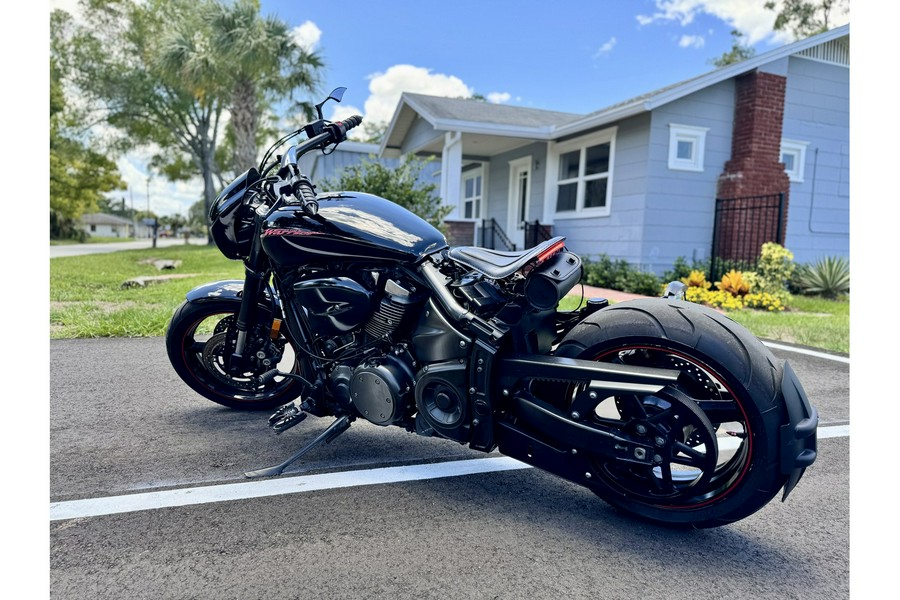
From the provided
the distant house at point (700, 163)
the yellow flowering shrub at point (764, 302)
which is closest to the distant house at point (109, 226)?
the distant house at point (700, 163)

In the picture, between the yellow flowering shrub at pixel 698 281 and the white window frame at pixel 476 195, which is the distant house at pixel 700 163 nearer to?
the yellow flowering shrub at pixel 698 281

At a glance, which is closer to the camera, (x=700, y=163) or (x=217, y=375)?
(x=217, y=375)

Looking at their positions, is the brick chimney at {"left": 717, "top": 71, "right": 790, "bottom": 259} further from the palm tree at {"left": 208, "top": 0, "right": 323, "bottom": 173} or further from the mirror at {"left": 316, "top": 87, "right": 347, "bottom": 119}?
the palm tree at {"left": 208, "top": 0, "right": 323, "bottom": 173}

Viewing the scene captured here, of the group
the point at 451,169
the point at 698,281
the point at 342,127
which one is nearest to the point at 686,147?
the point at 698,281

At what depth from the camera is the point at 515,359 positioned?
2.11m

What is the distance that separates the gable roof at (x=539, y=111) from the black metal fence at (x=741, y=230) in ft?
7.68

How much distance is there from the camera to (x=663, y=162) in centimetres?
985

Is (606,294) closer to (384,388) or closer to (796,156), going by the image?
(796,156)

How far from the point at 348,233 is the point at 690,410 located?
1.54 m

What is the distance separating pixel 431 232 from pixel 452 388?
72 cm

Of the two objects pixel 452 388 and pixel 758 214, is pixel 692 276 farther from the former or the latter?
pixel 452 388

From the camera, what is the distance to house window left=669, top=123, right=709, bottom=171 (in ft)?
32.5

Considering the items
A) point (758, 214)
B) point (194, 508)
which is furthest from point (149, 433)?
point (758, 214)

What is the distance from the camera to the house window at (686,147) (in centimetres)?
991
